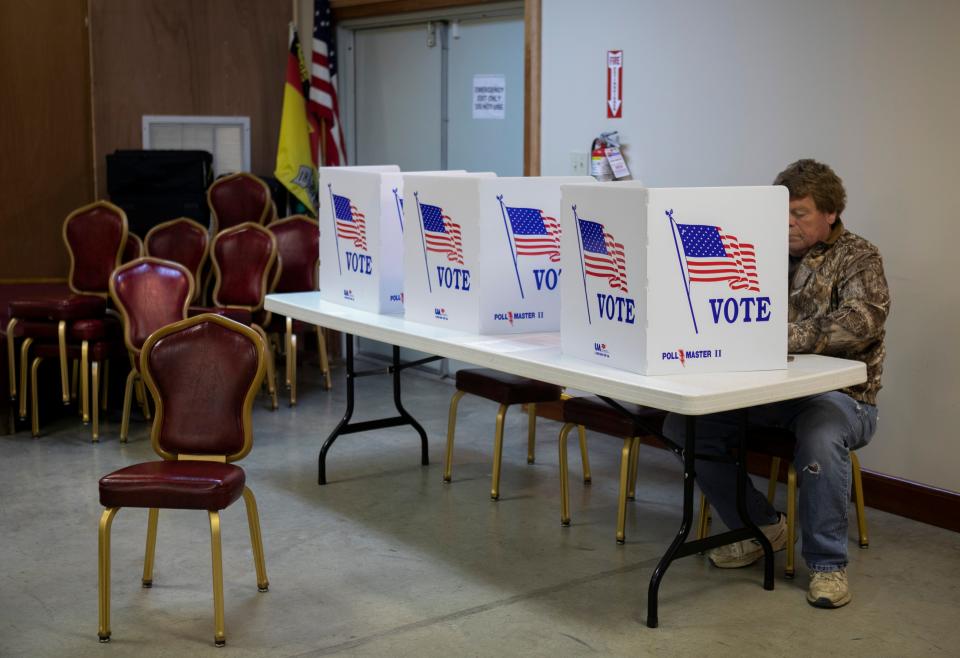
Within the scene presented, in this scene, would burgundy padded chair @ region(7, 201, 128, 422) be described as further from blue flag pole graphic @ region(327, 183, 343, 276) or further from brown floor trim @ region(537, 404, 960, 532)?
brown floor trim @ region(537, 404, 960, 532)

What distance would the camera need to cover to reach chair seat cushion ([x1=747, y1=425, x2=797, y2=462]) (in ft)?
12.3

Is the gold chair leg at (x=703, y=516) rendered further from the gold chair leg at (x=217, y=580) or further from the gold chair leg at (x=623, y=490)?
the gold chair leg at (x=217, y=580)

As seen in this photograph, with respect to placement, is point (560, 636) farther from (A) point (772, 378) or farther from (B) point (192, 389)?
(B) point (192, 389)

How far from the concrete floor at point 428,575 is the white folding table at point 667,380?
210 mm

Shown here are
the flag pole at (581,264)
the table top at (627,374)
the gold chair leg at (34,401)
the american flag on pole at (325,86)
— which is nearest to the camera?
the table top at (627,374)

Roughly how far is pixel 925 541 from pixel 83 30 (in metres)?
5.62

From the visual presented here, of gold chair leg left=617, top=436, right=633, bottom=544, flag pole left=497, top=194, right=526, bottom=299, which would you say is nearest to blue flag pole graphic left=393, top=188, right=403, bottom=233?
flag pole left=497, top=194, right=526, bottom=299

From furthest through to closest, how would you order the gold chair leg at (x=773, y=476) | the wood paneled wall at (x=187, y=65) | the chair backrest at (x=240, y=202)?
the wood paneled wall at (x=187, y=65) → the chair backrest at (x=240, y=202) → the gold chair leg at (x=773, y=476)

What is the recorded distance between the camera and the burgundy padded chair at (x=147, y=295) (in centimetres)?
526

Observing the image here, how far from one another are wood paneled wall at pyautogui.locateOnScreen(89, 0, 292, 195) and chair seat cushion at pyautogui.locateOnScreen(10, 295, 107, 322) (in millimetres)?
1744

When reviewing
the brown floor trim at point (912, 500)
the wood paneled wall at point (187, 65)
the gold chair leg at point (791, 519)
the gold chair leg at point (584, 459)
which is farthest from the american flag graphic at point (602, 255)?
the wood paneled wall at point (187, 65)

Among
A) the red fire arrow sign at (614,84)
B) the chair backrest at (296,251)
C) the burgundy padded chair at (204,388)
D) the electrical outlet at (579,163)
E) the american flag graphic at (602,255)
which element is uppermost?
the red fire arrow sign at (614,84)

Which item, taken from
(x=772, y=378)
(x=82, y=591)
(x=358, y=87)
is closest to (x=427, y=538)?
(x=82, y=591)

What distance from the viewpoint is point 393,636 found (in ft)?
11.0
